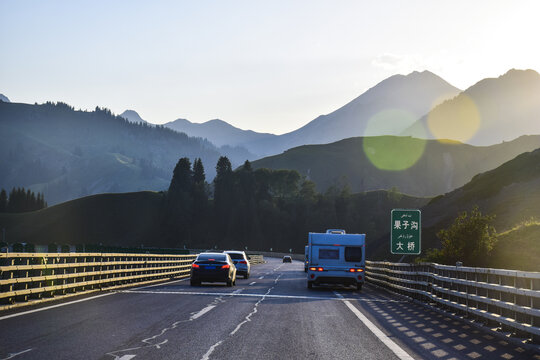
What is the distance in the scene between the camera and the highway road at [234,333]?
361 inches

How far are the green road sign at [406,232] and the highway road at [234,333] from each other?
12.4 metres

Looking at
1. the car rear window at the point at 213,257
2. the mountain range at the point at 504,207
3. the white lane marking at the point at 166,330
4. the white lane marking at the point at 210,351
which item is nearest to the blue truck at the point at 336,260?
the car rear window at the point at 213,257

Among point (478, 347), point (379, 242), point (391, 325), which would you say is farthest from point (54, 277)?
point (379, 242)

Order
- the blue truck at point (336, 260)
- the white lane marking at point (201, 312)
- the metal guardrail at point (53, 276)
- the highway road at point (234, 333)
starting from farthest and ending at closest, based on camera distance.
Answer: the blue truck at point (336, 260) → the metal guardrail at point (53, 276) → the white lane marking at point (201, 312) → the highway road at point (234, 333)

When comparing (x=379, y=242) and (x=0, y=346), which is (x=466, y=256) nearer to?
(x=0, y=346)

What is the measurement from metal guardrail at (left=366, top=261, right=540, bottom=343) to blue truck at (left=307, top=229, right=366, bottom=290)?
144 centimetres

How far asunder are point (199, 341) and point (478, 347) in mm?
4683

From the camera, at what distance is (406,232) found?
98.6 ft

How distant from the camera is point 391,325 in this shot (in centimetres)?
1346

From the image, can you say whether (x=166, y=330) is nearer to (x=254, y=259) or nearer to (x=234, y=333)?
(x=234, y=333)

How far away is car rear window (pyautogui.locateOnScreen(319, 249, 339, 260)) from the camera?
27.4 m

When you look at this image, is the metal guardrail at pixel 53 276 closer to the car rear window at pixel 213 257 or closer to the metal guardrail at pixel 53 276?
the metal guardrail at pixel 53 276

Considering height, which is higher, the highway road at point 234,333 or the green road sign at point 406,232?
the green road sign at point 406,232

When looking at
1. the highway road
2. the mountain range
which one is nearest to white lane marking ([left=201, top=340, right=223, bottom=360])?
the highway road
